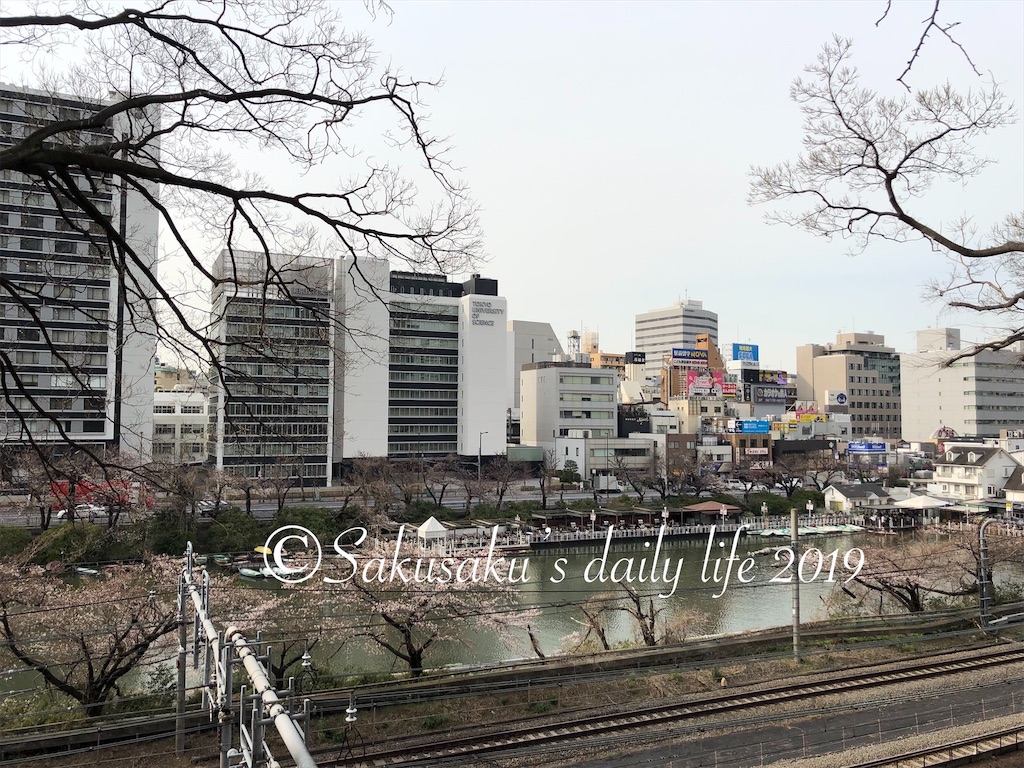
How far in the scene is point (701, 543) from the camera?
3012 cm

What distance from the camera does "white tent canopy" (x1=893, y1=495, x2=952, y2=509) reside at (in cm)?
3416

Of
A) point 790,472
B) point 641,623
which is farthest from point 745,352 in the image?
point 641,623

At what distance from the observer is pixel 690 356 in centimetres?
6500

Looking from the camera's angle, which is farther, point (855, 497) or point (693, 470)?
point (693, 470)

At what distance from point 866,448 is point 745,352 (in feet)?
74.7

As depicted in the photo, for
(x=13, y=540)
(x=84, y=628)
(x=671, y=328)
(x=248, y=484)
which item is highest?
(x=671, y=328)

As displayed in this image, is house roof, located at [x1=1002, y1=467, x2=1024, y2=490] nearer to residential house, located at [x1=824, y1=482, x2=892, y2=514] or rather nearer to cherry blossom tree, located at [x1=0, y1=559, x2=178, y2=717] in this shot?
residential house, located at [x1=824, y1=482, x2=892, y2=514]

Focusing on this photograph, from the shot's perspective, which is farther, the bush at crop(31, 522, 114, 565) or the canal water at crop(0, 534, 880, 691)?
the bush at crop(31, 522, 114, 565)

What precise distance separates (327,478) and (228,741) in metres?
33.6

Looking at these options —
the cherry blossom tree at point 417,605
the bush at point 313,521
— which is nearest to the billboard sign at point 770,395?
the bush at point 313,521

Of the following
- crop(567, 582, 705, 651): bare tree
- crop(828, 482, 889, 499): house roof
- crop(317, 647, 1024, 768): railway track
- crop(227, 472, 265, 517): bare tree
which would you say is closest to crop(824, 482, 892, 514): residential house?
crop(828, 482, 889, 499): house roof

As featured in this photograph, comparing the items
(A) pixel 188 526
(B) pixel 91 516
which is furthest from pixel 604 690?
(B) pixel 91 516

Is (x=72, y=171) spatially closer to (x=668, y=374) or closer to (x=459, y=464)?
(x=459, y=464)

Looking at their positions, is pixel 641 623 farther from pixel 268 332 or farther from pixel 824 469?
pixel 824 469
